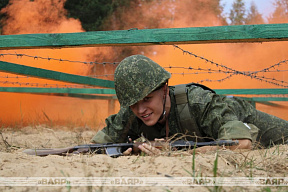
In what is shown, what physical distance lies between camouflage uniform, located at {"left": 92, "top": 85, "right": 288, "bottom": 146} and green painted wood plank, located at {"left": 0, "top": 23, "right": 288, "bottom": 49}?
657 mm

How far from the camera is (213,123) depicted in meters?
3.21

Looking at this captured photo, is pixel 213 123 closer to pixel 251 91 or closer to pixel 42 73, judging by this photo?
pixel 42 73

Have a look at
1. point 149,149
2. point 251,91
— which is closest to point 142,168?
point 149,149

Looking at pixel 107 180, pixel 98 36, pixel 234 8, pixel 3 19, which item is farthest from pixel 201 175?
pixel 234 8

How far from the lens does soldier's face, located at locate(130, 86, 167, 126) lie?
3217mm

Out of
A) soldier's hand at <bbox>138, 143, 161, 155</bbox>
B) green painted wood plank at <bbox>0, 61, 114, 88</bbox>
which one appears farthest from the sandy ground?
green painted wood plank at <bbox>0, 61, 114, 88</bbox>

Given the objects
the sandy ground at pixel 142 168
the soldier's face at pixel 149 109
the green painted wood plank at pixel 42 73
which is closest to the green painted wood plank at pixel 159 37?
the green painted wood plank at pixel 42 73

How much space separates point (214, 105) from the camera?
322 cm

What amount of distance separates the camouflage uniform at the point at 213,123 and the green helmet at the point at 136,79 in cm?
34

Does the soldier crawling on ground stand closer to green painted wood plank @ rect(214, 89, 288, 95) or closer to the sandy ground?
the sandy ground

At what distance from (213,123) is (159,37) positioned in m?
1.22

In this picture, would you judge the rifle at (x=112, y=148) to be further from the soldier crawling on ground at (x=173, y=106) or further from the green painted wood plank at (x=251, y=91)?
the green painted wood plank at (x=251, y=91)

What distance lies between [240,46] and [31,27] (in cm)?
971

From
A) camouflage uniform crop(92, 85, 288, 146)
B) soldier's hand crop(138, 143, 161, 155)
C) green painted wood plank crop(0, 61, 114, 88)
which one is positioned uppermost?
green painted wood plank crop(0, 61, 114, 88)
